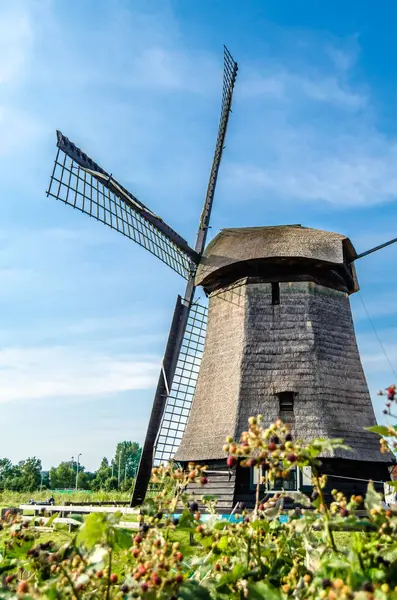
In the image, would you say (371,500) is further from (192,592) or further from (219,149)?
(219,149)

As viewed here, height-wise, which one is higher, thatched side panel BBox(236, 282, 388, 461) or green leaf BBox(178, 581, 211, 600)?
thatched side panel BBox(236, 282, 388, 461)

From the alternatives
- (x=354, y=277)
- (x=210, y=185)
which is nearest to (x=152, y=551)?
(x=354, y=277)

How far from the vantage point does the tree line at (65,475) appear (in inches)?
2235

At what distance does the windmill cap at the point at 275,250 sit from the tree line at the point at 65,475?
43612 millimetres

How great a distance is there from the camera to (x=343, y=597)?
87cm

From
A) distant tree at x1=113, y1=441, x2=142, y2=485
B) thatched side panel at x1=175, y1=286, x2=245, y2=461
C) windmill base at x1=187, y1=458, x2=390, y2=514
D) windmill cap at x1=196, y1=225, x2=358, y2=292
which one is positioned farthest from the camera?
distant tree at x1=113, y1=441, x2=142, y2=485

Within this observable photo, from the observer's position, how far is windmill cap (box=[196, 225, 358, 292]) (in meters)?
11.2

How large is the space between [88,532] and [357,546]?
0.61m

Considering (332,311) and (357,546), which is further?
(332,311)

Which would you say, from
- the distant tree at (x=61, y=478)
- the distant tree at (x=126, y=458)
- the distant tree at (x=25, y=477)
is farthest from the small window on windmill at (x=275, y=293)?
the distant tree at (x=126, y=458)

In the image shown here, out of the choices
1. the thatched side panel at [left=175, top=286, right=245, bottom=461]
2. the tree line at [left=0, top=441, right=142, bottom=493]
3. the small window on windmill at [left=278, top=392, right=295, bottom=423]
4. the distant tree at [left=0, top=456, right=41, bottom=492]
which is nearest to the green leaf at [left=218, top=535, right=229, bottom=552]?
the thatched side panel at [left=175, top=286, right=245, bottom=461]

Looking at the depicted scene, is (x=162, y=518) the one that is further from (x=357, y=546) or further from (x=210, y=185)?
(x=210, y=185)

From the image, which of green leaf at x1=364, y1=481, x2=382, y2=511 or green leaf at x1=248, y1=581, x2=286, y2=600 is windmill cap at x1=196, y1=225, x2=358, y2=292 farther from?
green leaf at x1=248, y1=581, x2=286, y2=600

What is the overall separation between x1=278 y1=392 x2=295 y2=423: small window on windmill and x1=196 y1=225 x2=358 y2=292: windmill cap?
106 inches
